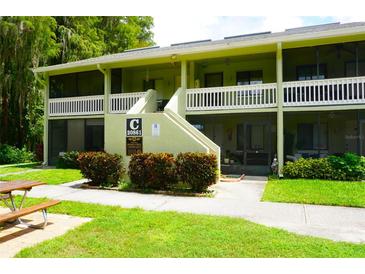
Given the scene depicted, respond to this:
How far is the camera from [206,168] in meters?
9.09

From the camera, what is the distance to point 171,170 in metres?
9.58

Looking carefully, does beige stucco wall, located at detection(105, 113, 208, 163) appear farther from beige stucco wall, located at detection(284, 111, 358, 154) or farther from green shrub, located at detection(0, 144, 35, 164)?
green shrub, located at detection(0, 144, 35, 164)

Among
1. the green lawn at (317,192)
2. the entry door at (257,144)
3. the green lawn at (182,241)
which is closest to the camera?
the green lawn at (182,241)

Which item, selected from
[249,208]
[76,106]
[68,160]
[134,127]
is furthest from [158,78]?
[249,208]

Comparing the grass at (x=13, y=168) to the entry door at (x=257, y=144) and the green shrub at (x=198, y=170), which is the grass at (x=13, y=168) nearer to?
the green shrub at (x=198, y=170)

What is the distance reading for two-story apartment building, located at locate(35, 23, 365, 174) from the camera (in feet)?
37.2

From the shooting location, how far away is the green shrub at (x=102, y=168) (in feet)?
34.1

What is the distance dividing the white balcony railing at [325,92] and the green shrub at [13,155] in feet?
57.3

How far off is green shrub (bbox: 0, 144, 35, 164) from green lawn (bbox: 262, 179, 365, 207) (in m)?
17.0

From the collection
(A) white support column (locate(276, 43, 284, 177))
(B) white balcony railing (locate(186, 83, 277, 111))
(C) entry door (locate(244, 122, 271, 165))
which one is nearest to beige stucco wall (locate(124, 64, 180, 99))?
(B) white balcony railing (locate(186, 83, 277, 111))

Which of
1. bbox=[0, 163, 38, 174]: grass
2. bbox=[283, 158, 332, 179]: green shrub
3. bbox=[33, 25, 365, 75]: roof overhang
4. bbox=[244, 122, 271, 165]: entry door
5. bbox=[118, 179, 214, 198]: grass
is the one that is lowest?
bbox=[118, 179, 214, 198]: grass

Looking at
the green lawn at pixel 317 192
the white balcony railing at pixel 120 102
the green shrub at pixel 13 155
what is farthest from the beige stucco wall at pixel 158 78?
the green lawn at pixel 317 192

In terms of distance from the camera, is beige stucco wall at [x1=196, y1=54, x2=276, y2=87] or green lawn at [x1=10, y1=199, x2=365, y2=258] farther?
beige stucco wall at [x1=196, y1=54, x2=276, y2=87]

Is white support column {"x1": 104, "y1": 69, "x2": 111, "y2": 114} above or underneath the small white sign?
above
